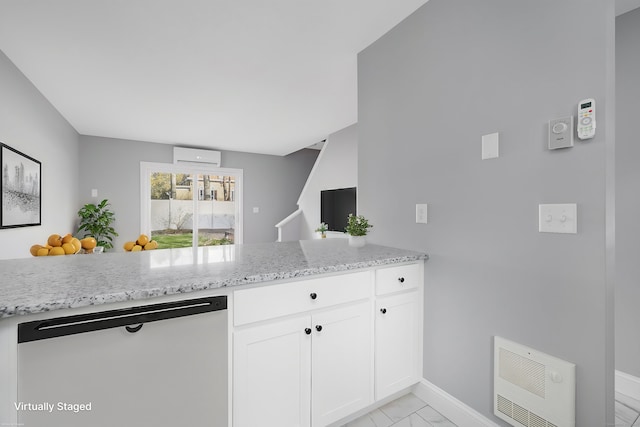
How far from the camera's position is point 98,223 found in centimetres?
475

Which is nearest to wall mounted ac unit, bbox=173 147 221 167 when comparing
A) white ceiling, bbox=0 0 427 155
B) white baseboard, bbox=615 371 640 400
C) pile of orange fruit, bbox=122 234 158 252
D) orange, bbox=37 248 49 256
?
white ceiling, bbox=0 0 427 155

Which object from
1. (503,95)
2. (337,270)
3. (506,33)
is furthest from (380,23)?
(337,270)

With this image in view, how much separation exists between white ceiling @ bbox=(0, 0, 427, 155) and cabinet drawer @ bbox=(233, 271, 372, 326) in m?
1.68

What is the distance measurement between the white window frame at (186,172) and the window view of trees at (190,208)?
66 millimetres

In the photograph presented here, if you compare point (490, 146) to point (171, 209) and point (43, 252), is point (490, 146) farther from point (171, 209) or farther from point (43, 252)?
point (171, 209)

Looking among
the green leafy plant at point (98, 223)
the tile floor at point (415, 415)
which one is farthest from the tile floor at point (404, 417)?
the green leafy plant at point (98, 223)

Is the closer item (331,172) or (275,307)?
(275,307)

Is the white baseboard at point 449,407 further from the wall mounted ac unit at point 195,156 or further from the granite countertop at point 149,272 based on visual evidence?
the wall mounted ac unit at point 195,156

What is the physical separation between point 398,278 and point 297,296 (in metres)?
0.65

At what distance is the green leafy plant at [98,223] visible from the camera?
185 inches

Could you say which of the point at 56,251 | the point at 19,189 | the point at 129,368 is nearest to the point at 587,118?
the point at 129,368

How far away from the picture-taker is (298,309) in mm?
1264

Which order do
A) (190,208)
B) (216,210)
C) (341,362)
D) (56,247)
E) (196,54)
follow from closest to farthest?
(341,362), (56,247), (196,54), (190,208), (216,210)

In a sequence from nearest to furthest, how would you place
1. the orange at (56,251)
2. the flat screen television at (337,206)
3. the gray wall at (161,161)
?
the orange at (56,251)
the flat screen television at (337,206)
the gray wall at (161,161)
